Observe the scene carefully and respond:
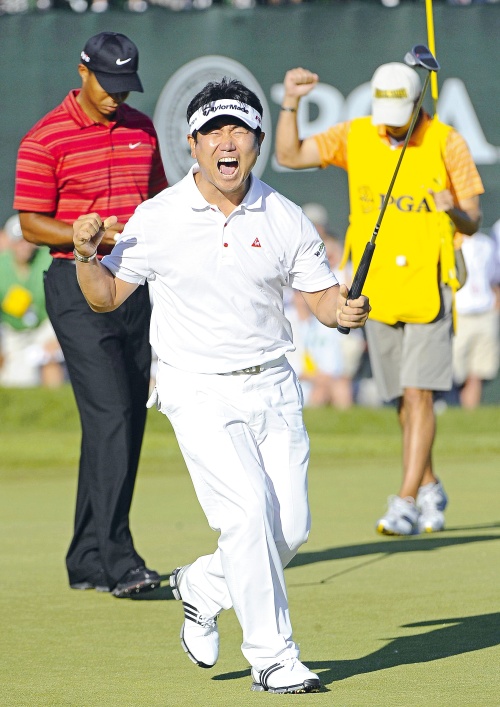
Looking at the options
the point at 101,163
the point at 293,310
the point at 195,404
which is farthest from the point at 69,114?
the point at 293,310

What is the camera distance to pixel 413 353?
7.90 m

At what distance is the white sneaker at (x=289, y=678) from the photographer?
4297mm

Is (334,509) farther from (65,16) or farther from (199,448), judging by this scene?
(65,16)

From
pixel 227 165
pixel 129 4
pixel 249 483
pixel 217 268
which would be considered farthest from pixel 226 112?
pixel 129 4

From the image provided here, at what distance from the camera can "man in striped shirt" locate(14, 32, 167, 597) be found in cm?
626

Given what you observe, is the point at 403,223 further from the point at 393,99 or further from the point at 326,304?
the point at 326,304

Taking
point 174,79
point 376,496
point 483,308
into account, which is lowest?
point 376,496

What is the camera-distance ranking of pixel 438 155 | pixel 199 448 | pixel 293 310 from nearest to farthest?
pixel 199 448
pixel 438 155
pixel 293 310

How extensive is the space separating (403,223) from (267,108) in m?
5.86

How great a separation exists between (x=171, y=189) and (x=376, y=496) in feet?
14.6

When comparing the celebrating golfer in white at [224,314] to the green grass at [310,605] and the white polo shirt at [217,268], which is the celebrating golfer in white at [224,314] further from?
the green grass at [310,605]

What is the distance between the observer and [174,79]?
13414 millimetres

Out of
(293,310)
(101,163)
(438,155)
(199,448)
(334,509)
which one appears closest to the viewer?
(199,448)

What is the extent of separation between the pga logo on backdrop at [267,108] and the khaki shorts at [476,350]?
1.45 m
